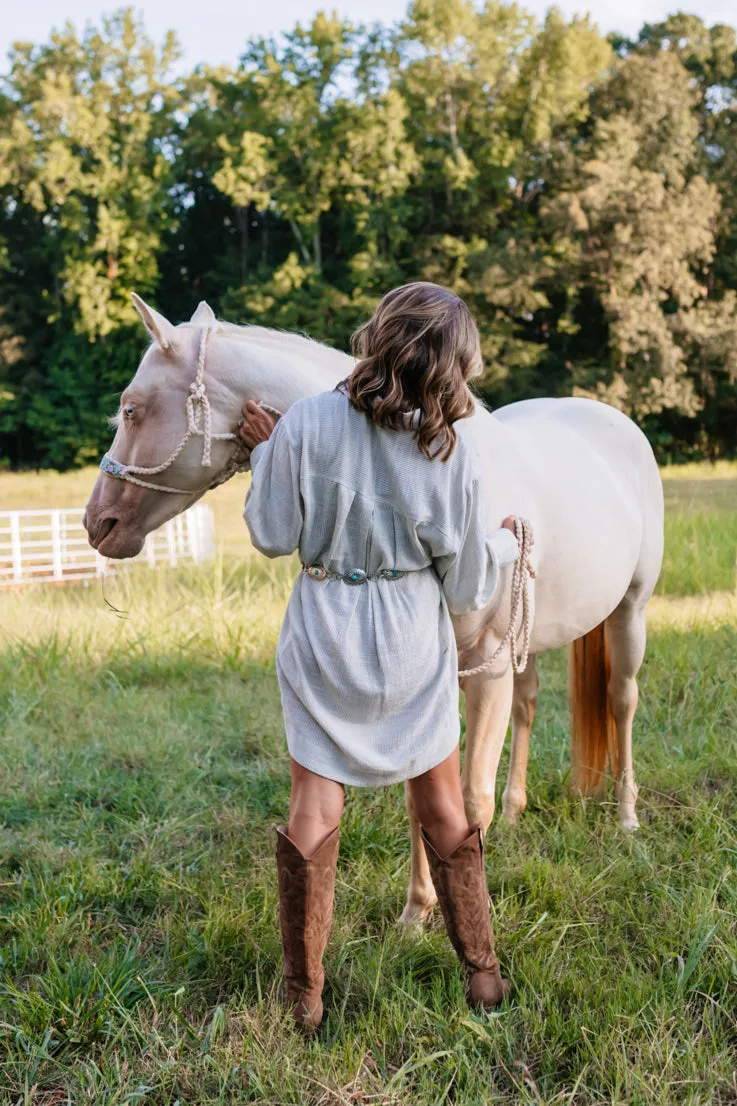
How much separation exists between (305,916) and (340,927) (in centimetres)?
61

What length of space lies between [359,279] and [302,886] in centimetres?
2660

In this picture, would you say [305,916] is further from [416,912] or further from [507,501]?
[507,501]

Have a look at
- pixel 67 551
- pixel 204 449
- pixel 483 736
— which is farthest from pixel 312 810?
pixel 67 551

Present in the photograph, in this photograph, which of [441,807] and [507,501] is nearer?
[441,807]

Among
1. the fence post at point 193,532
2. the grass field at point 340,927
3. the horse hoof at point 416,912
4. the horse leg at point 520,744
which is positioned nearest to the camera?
the grass field at point 340,927

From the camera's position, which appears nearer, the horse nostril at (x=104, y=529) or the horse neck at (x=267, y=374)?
the horse neck at (x=267, y=374)

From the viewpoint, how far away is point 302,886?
81.5 inches

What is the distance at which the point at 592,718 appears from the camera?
3617 mm

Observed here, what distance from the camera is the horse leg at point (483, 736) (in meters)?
2.58

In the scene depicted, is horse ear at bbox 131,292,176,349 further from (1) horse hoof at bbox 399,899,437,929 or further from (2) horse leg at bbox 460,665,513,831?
(1) horse hoof at bbox 399,899,437,929

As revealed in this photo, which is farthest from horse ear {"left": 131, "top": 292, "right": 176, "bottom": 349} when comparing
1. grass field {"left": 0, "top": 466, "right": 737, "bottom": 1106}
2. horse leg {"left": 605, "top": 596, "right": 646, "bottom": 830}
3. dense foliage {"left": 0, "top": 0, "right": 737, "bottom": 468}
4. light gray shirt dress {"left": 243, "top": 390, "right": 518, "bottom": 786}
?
dense foliage {"left": 0, "top": 0, "right": 737, "bottom": 468}

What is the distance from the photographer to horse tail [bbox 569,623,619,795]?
11.8 feet

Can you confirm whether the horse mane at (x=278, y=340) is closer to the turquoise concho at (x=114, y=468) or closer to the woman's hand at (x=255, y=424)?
the woman's hand at (x=255, y=424)

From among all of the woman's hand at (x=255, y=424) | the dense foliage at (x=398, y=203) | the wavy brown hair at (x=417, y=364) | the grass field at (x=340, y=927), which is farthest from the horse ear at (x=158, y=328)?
the dense foliage at (x=398, y=203)
